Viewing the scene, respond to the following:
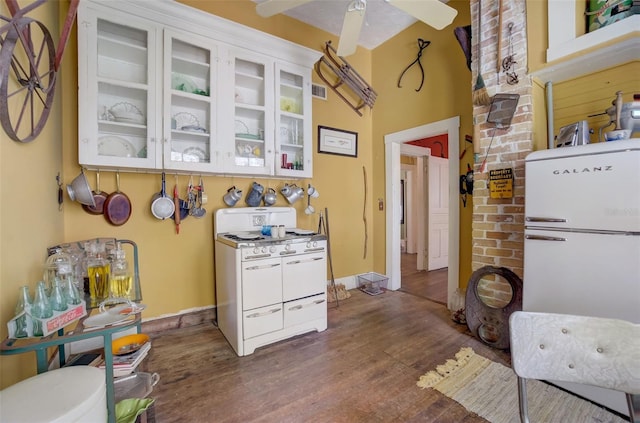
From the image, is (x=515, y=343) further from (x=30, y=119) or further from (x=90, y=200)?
(x=90, y=200)

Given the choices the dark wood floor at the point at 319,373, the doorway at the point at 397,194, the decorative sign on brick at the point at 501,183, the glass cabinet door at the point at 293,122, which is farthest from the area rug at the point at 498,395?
the glass cabinet door at the point at 293,122

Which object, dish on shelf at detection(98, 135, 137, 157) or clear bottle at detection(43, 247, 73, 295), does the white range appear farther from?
clear bottle at detection(43, 247, 73, 295)

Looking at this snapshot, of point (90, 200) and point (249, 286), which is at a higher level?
point (90, 200)

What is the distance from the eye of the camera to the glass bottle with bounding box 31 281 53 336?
38.8 inches

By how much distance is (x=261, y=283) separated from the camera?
6.97ft

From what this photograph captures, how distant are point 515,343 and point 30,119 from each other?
2.36 meters

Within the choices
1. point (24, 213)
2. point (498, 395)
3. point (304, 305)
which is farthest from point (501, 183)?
point (24, 213)

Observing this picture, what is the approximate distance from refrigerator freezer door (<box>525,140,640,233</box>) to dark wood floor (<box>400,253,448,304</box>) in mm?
1703

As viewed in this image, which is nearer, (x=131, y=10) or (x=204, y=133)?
(x=131, y=10)

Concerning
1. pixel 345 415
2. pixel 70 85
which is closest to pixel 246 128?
pixel 70 85

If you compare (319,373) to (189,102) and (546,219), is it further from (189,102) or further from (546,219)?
(189,102)

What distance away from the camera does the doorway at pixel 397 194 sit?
275 cm

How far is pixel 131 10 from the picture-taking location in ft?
6.57

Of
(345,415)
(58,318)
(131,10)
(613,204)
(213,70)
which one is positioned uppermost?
(131,10)
